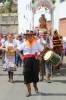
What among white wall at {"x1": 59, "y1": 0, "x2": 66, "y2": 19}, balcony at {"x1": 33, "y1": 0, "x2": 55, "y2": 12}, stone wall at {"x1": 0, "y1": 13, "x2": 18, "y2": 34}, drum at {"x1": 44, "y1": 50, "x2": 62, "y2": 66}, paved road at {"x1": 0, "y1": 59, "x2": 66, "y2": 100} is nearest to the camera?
paved road at {"x1": 0, "y1": 59, "x2": 66, "y2": 100}

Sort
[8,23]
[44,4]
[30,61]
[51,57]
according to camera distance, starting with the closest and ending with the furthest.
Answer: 1. [30,61]
2. [51,57]
3. [44,4]
4. [8,23]

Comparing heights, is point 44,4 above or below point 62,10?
below

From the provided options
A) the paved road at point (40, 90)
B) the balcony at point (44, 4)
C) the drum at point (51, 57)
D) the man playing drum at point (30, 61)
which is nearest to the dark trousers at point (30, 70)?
the man playing drum at point (30, 61)

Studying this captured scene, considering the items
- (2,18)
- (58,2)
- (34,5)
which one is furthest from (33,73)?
(2,18)


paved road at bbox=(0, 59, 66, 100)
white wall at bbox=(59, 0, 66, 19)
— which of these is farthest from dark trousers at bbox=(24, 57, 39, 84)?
white wall at bbox=(59, 0, 66, 19)

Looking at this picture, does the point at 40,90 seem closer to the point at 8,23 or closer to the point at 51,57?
the point at 51,57

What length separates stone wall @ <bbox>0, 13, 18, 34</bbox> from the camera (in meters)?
61.7

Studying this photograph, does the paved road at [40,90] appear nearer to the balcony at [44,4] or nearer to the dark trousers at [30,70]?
the dark trousers at [30,70]

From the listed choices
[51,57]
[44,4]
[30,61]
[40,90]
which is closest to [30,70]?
[30,61]

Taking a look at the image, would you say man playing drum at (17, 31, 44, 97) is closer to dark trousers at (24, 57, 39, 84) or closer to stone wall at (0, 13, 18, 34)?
dark trousers at (24, 57, 39, 84)

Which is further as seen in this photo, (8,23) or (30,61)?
(8,23)

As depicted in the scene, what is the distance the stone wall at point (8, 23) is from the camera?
61.7 meters

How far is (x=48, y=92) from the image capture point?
9.35 meters

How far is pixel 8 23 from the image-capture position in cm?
6309
